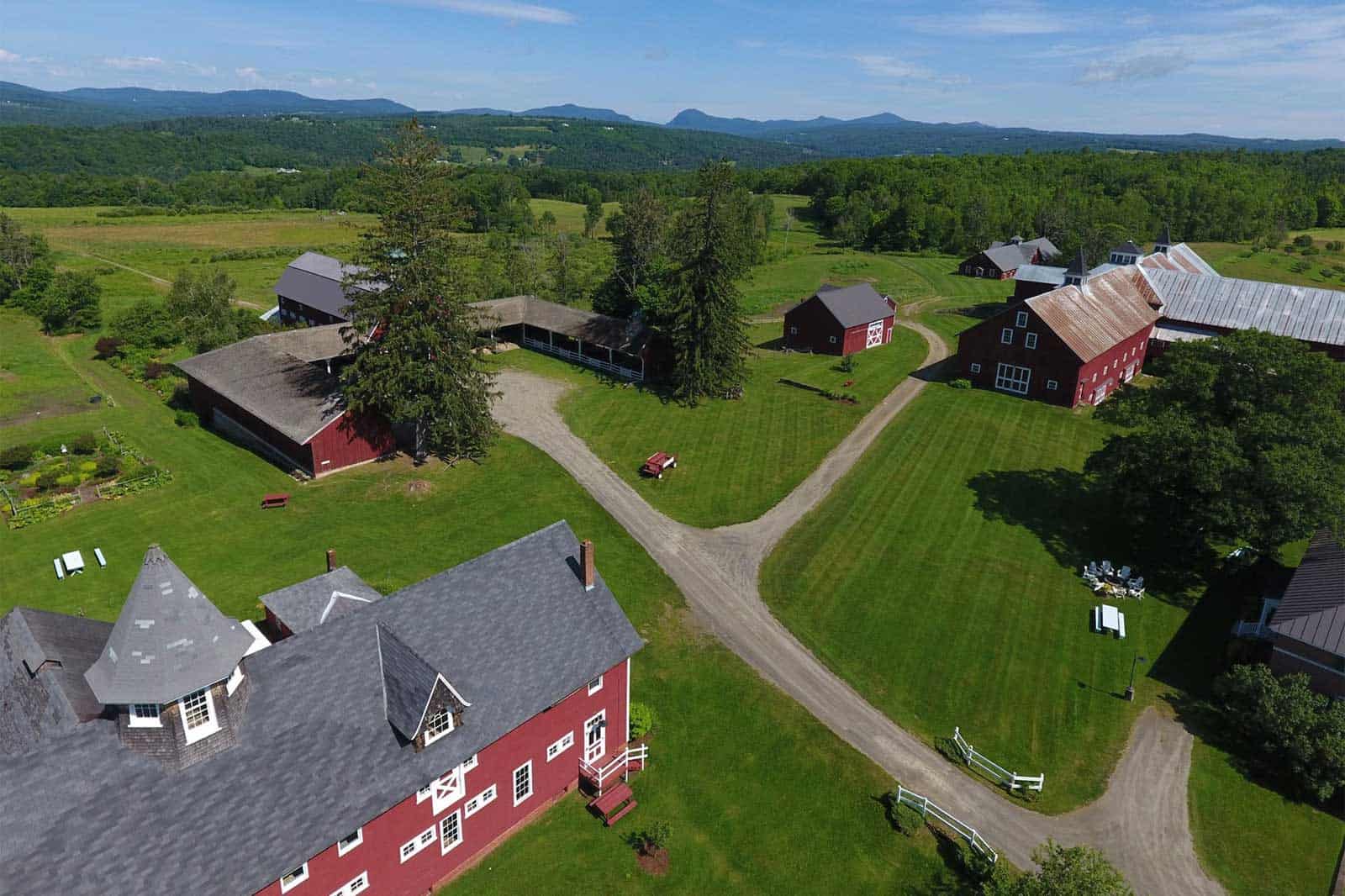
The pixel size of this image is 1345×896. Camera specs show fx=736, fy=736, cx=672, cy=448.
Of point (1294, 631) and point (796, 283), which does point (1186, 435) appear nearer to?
point (1294, 631)

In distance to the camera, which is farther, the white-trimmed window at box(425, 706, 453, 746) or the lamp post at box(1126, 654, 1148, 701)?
the lamp post at box(1126, 654, 1148, 701)

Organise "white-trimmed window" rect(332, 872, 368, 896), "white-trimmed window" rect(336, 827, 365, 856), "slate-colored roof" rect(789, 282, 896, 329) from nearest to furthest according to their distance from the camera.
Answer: "white-trimmed window" rect(336, 827, 365, 856), "white-trimmed window" rect(332, 872, 368, 896), "slate-colored roof" rect(789, 282, 896, 329)

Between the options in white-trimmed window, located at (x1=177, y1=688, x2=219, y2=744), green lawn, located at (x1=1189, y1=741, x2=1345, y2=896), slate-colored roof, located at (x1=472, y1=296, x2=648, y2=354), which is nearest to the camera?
white-trimmed window, located at (x1=177, y1=688, x2=219, y2=744)

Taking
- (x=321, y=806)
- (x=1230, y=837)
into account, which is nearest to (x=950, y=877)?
Result: (x=1230, y=837)

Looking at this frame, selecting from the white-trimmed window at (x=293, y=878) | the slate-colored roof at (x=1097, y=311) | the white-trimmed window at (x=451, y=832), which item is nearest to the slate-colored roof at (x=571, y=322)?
the slate-colored roof at (x=1097, y=311)

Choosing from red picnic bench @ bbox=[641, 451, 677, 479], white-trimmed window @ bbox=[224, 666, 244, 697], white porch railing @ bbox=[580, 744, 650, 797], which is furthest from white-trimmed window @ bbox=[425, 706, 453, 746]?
red picnic bench @ bbox=[641, 451, 677, 479]

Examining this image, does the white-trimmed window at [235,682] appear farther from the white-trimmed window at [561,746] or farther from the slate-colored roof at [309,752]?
the white-trimmed window at [561,746]

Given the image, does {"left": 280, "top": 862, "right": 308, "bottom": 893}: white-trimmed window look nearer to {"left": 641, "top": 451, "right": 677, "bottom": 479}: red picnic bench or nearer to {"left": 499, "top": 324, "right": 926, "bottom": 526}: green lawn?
{"left": 499, "top": 324, "right": 926, "bottom": 526}: green lawn
